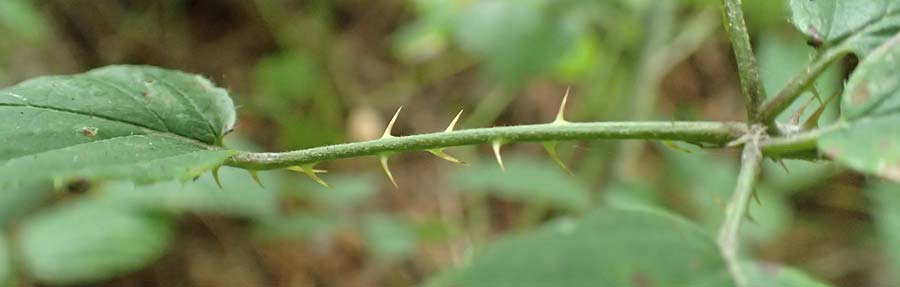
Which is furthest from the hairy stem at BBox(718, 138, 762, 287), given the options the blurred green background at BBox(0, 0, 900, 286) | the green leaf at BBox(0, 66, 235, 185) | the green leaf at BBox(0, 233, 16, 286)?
the green leaf at BBox(0, 233, 16, 286)

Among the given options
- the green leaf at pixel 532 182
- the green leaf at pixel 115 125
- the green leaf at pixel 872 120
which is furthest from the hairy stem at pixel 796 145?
the green leaf at pixel 532 182

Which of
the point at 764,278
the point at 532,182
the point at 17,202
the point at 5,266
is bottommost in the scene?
the point at 764,278

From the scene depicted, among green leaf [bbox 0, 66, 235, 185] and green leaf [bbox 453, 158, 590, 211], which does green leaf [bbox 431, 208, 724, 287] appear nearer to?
green leaf [bbox 0, 66, 235, 185]

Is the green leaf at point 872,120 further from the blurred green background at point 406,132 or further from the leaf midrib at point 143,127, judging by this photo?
the blurred green background at point 406,132

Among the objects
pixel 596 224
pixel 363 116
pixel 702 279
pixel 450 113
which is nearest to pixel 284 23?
pixel 363 116

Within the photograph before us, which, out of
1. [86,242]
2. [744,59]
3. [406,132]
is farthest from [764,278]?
[406,132]

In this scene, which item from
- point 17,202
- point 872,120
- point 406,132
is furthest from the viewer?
point 406,132

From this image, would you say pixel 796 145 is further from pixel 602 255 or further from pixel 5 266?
pixel 5 266

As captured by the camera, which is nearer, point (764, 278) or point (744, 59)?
point (744, 59)

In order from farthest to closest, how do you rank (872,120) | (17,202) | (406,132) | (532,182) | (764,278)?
(406,132)
(532,182)
(17,202)
(764,278)
(872,120)
